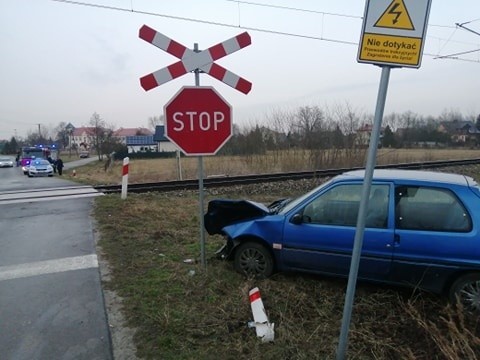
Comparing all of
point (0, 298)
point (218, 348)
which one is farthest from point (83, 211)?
point (218, 348)

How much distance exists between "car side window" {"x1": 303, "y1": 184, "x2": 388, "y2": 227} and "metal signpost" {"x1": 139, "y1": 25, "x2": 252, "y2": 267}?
1443 millimetres

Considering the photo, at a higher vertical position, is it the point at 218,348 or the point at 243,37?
the point at 243,37

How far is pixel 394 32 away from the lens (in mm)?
2414

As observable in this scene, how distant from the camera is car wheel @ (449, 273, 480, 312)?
3835 mm

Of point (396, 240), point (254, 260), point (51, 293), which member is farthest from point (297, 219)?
point (51, 293)

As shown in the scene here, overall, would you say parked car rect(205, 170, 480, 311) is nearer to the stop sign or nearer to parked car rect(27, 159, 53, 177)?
the stop sign

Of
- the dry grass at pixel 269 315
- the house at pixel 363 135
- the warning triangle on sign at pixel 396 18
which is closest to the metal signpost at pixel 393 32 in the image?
the warning triangle on sign at pixel 396 18

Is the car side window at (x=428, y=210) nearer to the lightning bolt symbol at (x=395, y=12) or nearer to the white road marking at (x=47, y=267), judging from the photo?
the lightning bolt symbol at (x=395, y=12)

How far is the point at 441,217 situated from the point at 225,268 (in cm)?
279

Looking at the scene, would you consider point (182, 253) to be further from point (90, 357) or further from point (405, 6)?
point (405, 6)

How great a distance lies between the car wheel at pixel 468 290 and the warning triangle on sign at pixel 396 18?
279 centimetres

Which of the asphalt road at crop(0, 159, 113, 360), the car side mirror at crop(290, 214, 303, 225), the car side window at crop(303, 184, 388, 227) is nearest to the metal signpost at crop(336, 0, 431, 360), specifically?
the car side window at crop(303, 184, 388, 227)

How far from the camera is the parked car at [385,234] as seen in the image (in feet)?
12.9

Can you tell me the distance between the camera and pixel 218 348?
330cm
